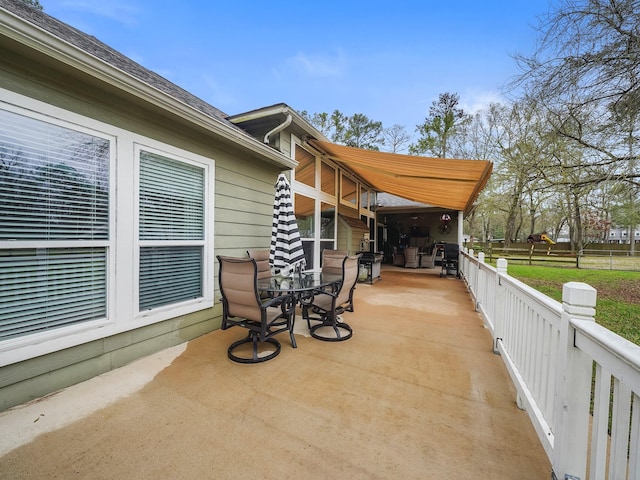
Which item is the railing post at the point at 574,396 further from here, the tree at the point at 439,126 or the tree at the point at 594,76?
the tree at the point at 439,126

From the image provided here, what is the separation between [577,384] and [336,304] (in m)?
2.45

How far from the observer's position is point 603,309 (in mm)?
5484

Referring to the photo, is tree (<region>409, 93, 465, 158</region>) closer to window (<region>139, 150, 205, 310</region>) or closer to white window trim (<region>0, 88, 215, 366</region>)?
window (<region>139, 150, 205, 310</region>)

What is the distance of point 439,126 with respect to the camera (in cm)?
1869

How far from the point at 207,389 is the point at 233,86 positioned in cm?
1419

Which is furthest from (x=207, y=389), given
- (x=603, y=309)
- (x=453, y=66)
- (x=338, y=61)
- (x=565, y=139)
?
(x=338, y=61)

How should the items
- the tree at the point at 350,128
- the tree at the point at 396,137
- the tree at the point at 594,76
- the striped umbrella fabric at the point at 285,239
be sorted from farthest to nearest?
the tree at the point at 396,137
the tree at the point at 350,128
the striped umbrella fabric at the point at 285,239
the tree at the point at 594,76

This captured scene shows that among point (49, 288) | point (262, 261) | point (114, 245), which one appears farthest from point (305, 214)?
point (49, 288)

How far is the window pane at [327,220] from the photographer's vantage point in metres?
6.68

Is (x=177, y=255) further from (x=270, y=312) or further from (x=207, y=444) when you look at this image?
(x=207, y=444)

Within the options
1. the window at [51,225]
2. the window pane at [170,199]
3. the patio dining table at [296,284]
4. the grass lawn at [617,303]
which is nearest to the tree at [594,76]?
the grass lawn at [617,303]

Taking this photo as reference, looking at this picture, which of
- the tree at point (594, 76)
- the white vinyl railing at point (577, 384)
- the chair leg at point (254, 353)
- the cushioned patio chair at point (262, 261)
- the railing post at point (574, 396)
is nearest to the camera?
the white vinyl railing at point (577, 384)

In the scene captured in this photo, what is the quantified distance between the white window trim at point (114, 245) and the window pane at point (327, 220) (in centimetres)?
392

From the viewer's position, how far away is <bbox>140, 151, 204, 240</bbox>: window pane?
2.92 metres
